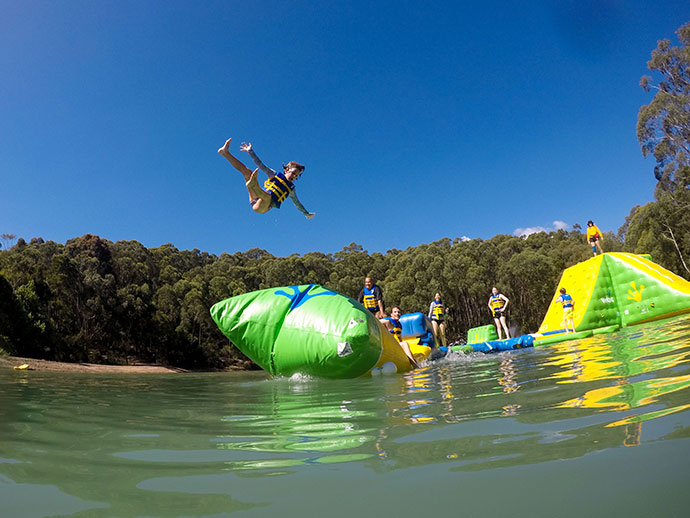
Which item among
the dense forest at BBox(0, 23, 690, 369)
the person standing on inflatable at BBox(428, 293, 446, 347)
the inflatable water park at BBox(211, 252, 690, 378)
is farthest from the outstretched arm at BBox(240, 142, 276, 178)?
the dense forest at BBox(0, 23, 690, 369)

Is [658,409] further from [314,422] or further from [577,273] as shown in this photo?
[577,273]

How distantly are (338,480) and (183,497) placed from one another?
0.36m

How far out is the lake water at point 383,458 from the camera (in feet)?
3.03

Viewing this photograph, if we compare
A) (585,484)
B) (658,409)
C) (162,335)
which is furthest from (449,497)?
(162,335)

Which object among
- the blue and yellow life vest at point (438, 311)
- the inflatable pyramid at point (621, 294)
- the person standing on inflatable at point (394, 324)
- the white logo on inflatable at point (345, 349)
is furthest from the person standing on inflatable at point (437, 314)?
the white logo on inflatable at point (345, 349)

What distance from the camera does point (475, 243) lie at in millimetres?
27203

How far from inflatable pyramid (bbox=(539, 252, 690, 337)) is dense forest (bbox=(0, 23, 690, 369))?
1201 centimetres

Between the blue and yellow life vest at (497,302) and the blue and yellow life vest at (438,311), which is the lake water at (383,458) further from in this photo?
the blue and yellow life vest at (497,302)

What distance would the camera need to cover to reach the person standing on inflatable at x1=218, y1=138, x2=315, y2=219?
5.25 metres

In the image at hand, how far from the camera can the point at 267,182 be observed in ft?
18.4

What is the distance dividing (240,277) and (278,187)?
2224 centimetres

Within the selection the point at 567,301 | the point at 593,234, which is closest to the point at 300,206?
the point at 567,301

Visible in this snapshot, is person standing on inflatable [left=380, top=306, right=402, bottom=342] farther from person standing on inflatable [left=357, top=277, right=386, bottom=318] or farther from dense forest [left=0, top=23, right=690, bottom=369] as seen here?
dense forest [left=0, top=23, right=690, bottom=369]

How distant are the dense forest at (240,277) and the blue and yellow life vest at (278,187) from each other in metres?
14.2
